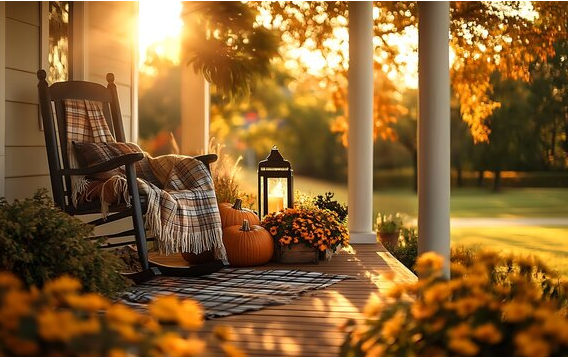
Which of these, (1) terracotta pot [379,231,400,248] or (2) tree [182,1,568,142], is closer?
(2) tree [182,1,568,142]

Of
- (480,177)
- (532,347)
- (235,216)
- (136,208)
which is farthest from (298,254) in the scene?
(480,177)

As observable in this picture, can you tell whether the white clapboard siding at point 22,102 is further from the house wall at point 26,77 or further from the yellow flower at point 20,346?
the yellow flower at point 20,346

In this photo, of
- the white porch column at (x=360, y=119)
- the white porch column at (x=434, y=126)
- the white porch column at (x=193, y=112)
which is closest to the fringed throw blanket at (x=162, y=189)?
the white porch column at (x=434, y=126)

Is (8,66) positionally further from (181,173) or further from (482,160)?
(482,160)

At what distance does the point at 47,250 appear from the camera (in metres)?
2.96

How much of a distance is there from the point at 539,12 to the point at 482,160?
2194 mm

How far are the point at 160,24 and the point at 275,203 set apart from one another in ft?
11.0

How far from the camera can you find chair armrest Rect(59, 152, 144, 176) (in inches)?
144

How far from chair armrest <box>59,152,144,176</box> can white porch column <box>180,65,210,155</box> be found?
7.67 ft

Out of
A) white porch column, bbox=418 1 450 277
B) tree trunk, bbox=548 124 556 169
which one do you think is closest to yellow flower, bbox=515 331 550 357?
white porch column, bbox=418 1 450 277

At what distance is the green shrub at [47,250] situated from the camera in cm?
287

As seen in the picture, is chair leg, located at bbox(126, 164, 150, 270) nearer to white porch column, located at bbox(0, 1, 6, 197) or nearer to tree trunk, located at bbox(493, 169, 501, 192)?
white porch column, located at bbox(0, 1, 6, 197)

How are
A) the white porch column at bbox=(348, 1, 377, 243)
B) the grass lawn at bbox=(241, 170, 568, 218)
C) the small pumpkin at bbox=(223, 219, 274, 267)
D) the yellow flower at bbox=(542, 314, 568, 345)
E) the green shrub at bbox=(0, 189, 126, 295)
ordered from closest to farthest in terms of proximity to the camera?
the yellow flower at bbox=(542, 314, 568, 345), the green shrub at bbox=(0, 189, 126, 295), the small pumpkin at bbox=(223, 219, 274, 267), the white porch column at bbox=(348, 1, 377, 243), the grass lawn at bbox=(241, 170, 568, 218)

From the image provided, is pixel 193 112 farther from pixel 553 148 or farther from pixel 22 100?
pixel 553 148
